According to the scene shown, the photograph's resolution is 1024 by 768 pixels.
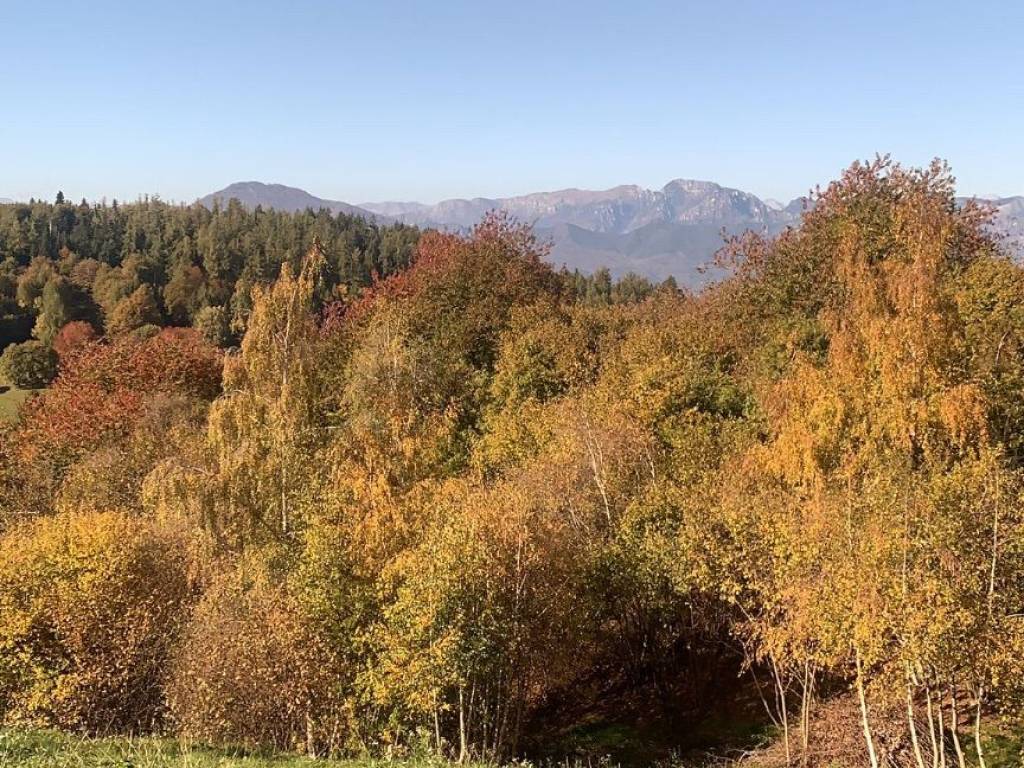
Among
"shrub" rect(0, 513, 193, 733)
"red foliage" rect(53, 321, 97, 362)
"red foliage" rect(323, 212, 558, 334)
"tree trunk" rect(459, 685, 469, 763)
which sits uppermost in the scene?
"red foliage" rect(323, 212, 558, 334)

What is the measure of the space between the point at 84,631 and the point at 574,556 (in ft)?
38.7

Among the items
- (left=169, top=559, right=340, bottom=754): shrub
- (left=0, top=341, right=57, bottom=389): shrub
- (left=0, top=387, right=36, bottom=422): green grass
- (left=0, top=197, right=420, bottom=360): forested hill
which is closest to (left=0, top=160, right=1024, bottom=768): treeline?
(left=169, top=559, right=340, bottom=754): shrub

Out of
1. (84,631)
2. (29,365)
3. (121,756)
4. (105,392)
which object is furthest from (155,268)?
(121,756)

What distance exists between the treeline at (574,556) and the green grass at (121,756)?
8.84 ft

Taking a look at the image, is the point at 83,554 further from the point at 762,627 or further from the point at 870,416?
the point at 870,416

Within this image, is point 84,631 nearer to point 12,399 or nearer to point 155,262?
point 12,399

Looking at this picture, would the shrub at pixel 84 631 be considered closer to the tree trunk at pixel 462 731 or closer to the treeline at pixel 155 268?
the tree trunk at pixel 462 731

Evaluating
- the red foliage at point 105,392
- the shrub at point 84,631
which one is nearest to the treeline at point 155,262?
the red foliage at point 105,392

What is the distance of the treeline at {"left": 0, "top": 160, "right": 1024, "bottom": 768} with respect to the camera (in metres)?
14.0

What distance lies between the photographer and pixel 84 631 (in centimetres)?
1681

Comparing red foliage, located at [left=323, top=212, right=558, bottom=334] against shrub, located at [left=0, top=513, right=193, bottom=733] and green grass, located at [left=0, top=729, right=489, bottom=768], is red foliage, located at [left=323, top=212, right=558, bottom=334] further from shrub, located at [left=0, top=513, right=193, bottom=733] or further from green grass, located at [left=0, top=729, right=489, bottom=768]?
green grass, located at [left=0, top=729, right=489, bottom=768]

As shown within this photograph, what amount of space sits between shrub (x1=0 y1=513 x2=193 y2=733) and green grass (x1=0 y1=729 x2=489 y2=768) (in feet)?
10.4

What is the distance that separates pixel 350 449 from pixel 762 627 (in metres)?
11.9

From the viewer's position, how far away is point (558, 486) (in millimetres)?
22219
